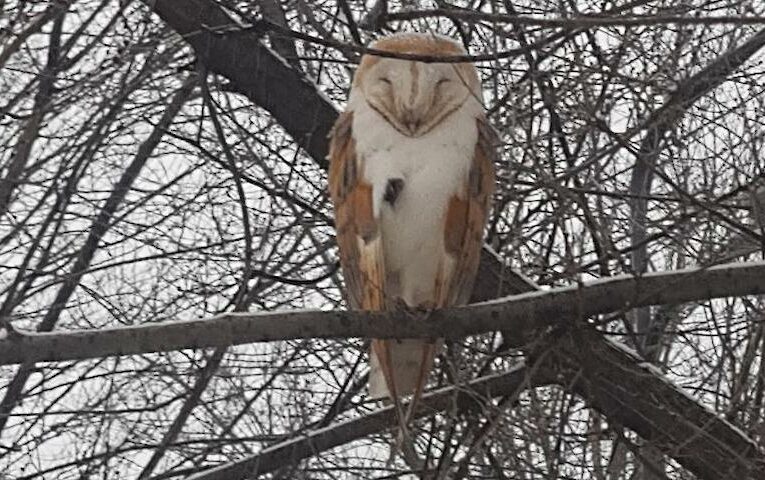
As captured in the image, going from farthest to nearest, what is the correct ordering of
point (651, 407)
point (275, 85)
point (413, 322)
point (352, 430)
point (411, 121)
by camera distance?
point (275, 85) → point (352, 430) → point (651, 407) → point (411, 121) → point (413, 322)

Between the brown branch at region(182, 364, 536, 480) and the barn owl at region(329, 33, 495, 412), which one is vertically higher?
the barn owl at region(329, 33, 495, 412)

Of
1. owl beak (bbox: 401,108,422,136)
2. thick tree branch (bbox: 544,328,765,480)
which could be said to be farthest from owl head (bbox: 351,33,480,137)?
thick tree branch (bbox: 544,328,765,480)

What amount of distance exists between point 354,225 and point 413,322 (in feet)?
1.65

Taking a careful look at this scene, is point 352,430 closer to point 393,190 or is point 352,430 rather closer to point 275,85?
point 393,190

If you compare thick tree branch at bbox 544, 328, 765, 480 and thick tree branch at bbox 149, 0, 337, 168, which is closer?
thick tree branch at bbox 544, 328, 765, 480

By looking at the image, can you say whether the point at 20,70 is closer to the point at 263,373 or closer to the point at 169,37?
the point at 169,37

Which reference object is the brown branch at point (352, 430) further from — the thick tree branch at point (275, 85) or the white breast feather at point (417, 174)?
the thick tree branch at point (275, 85)

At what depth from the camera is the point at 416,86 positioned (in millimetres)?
→ 3768

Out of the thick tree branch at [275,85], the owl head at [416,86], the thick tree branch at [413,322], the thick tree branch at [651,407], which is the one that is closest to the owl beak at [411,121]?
the owl head at [416,86]

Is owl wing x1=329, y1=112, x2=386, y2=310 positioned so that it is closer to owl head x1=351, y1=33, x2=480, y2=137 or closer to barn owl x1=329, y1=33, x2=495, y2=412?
barn owl x1=329, y1=33, x2=495, y2=412

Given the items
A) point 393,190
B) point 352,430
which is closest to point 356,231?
point 393,190

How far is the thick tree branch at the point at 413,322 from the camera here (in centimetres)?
320

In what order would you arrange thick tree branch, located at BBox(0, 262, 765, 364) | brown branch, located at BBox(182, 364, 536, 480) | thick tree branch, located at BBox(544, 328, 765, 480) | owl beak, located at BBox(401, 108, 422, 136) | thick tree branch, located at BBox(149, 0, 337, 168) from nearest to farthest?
1. thick tree branch, located at BBox(0, 262, 765, 364)
2. owl beak, located at BBox(401, 108, 422, 136)
3. thick tree branch, located at BBox(544, 328, 765, 480)
4. brown branch, located at BBox(182, 364, 536, 480)
5. thick tree branch, located at BBox(149, 0, 337, 168)

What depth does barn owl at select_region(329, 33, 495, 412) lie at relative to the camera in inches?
149
